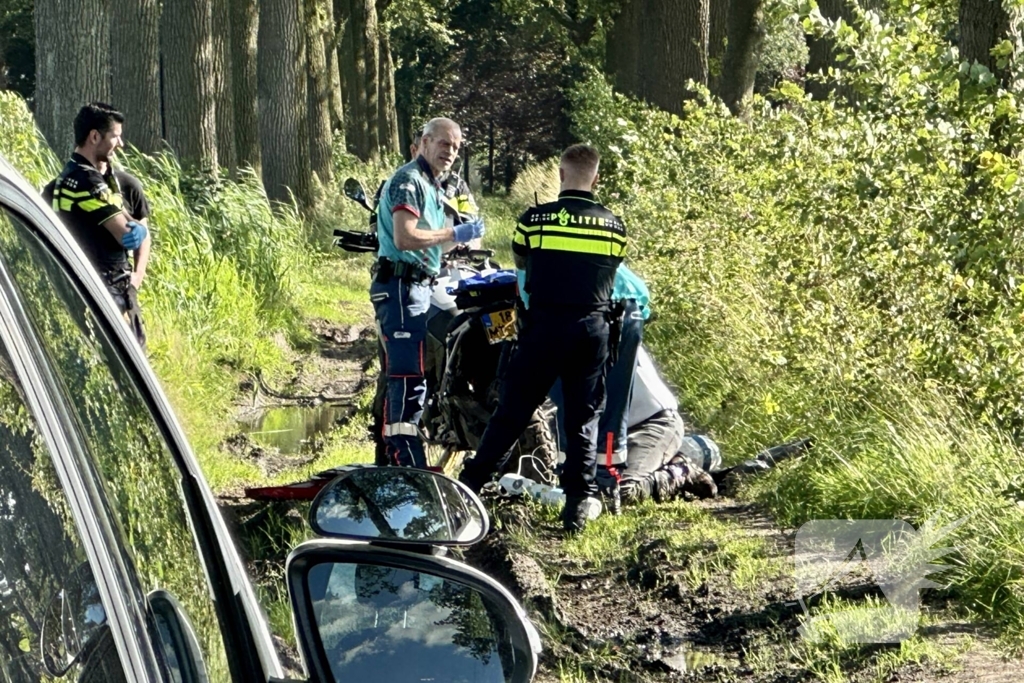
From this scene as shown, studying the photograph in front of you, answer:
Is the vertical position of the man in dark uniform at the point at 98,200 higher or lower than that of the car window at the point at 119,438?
higher

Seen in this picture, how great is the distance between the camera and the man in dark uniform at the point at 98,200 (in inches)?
323

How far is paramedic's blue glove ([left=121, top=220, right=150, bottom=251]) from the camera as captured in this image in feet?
27.4

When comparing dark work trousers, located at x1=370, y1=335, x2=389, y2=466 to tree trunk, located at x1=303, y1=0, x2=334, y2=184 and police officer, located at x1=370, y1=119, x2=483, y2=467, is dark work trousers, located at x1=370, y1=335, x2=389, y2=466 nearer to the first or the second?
police officer, located at x1=370, y1=119, x2=483, y2=467

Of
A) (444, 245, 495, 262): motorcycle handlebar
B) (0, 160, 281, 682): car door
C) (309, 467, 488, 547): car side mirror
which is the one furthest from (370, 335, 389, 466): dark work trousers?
(0, 160, 281, 682): car door

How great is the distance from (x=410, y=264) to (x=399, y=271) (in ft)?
0.22

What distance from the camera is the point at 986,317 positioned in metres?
7.20

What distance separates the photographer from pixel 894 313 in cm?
825

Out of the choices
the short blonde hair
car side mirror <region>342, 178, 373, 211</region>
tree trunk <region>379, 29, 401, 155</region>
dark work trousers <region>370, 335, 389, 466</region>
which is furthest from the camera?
tree trunk <region>379, 29, 401, 155</region>

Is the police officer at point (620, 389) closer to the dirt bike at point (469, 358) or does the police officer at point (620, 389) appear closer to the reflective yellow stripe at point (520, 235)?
the dirt bike at point (469, 358)

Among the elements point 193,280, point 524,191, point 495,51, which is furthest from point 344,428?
point 495,51

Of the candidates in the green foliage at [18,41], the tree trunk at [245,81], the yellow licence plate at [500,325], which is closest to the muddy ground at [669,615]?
the yellow licence plate at [500,325]

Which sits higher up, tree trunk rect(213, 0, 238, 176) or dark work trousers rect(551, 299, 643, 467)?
tree trunk rect(213, 0, 238, 176)

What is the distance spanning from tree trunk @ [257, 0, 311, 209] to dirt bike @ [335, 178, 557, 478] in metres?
13.3

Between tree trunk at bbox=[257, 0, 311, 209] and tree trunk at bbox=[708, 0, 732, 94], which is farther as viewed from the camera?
tree trunk at bbox=[708, 0, 732, 94]
